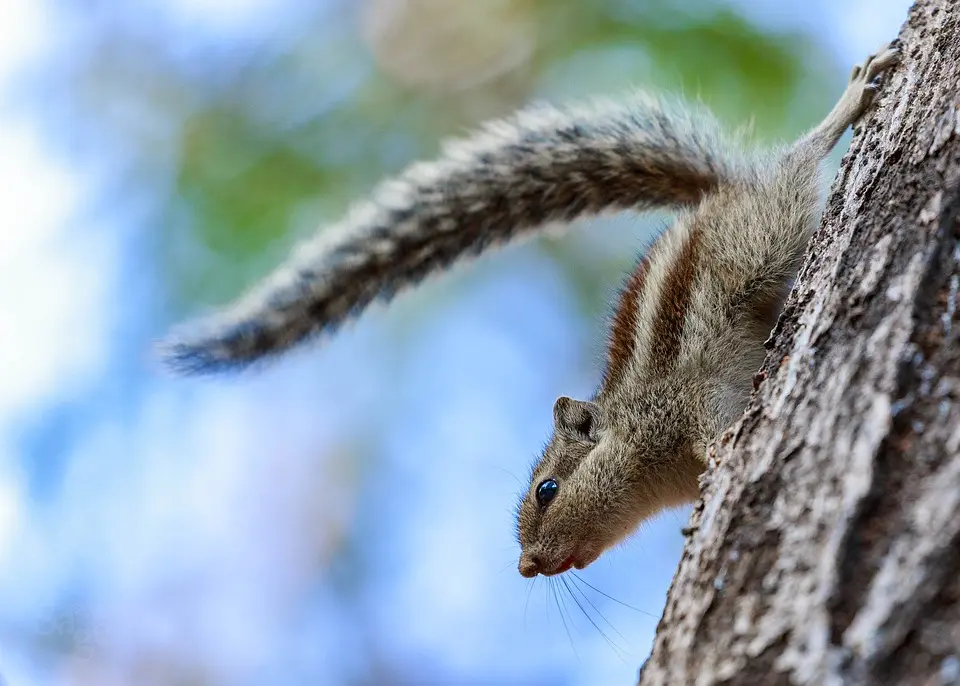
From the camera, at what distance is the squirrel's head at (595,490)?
3.37m

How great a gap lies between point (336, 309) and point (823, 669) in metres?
2.97

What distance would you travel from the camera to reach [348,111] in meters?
6.84

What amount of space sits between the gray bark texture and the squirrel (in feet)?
3.55

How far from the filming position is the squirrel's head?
3367 millimetres

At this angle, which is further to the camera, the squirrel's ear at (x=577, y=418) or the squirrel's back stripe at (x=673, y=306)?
the squirrel's ear at (x=577, y=418)

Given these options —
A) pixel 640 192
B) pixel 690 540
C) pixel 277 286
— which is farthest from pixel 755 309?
pixel 277 286

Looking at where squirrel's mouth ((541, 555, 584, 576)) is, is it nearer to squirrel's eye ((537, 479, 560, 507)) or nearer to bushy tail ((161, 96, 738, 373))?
squirrel's eye ((537, 479, 560, 507))

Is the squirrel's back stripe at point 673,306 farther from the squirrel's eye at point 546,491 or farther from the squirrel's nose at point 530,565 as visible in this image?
the squirrel's nose at point 530,565

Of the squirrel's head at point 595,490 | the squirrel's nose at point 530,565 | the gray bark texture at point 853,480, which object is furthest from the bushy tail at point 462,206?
the gray bark texture at point 853,480

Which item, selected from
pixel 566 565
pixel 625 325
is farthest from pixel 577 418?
pixel 566 565

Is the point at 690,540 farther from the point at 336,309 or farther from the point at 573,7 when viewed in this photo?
the point at 573,7

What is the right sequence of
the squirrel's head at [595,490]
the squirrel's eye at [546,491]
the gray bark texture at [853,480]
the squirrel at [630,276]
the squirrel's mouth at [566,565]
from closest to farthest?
the gray bark texture at [853,480] < the squirrel at [630,276] < the squirrel's head at [595,490] < the squirrel's mouth at [566,565] < the squirrel's eye at [546,491]

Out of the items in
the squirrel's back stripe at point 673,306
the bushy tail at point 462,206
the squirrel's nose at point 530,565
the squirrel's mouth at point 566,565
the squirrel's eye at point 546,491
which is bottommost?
the squirrel's mouth at point 566,565

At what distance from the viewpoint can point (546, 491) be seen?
362 centimetres
